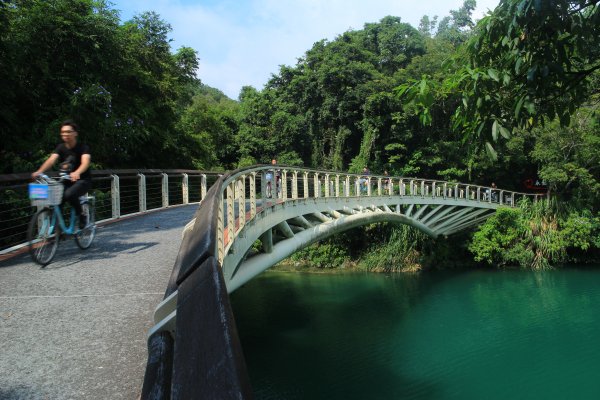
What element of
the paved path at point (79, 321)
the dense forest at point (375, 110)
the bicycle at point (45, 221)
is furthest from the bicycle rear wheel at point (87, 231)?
the dense forest at point (375, 110)

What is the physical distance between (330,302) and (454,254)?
35.3ft

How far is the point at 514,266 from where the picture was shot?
24.0 metres

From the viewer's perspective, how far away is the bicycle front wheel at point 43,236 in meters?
4.87

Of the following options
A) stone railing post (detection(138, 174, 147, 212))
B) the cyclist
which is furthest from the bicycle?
stone railing post (detection(138, 174, 147, 212))

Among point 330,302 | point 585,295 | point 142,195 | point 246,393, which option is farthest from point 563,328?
point 246,393

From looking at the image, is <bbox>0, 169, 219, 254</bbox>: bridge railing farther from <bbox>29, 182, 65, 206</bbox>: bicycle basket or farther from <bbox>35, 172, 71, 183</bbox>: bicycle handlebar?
<bbox>29, 182, 65, 206</bbox>: bicycle basket

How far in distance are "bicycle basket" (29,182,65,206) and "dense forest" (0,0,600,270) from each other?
385 centimetres

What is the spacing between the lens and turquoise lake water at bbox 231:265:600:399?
10.6m

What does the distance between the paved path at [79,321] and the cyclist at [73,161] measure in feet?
2.58

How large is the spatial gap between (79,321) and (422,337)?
40.7 ft

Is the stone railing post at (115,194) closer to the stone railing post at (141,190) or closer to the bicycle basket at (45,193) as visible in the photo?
the stone railing post at (141,190)

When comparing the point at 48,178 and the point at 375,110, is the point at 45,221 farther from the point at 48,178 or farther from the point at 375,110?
the point at 375,110

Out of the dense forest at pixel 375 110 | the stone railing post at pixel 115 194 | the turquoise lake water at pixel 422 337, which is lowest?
the turquoise lake water at pixel 422 337

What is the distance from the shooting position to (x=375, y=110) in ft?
90.2
